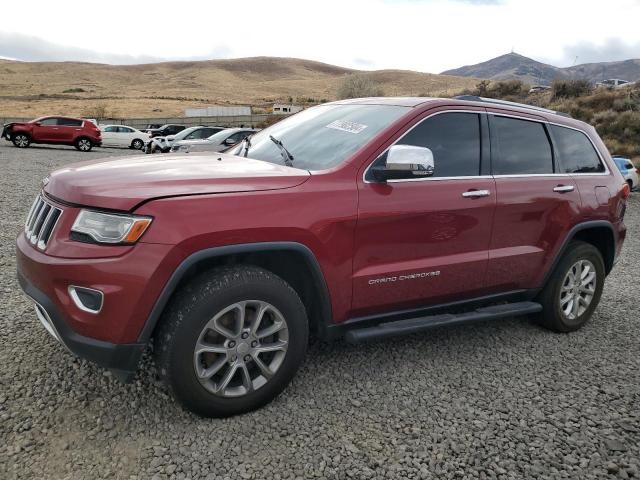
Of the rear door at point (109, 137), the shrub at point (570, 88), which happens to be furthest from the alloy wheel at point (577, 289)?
the shrub at point (570, 88)

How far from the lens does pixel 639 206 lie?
14.0 m

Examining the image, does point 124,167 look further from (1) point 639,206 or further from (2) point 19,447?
(1) point 639,206

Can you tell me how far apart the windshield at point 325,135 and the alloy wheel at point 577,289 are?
212 cm

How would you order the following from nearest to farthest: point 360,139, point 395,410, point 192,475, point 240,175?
point 192,475
point 240,175
point 395,410
point 360,139

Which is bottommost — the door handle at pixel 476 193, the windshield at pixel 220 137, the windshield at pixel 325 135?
the windshield at pixel 220 137

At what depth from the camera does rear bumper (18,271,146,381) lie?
2.51m

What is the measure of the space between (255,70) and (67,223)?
132401 millimetres

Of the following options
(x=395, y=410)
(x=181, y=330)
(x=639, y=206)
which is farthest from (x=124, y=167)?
(x=639, y=206)

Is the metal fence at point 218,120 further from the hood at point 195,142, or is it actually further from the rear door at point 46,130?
the hood at point 195,142

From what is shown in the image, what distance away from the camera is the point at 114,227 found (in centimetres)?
248

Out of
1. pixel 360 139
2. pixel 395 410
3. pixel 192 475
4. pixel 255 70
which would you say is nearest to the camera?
pixel 192 475

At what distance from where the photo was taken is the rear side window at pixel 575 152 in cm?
421

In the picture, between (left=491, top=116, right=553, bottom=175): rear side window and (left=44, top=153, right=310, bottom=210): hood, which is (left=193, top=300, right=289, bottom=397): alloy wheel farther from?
(left=491, top=116, right=553, bottom=175): rear side window

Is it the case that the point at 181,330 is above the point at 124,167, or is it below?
below
